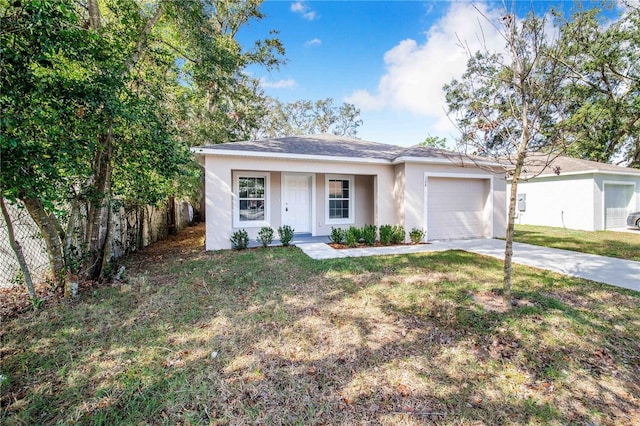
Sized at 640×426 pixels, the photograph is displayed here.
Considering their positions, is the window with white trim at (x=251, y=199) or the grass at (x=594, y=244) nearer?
the grass at (x=594, y=244)

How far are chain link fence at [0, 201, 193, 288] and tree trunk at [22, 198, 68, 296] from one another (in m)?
0.22

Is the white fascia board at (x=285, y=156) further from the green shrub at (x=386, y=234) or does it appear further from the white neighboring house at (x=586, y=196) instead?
the white neighboring house at (x=586, y=196)

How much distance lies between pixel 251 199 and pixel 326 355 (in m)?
7.49

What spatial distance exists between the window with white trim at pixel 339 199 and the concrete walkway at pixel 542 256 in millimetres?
2111

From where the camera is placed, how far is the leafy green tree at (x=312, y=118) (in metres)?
27.8

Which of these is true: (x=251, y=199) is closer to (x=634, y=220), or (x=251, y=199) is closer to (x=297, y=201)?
(x=297, y=201)

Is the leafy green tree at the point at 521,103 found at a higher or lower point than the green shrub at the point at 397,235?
higher

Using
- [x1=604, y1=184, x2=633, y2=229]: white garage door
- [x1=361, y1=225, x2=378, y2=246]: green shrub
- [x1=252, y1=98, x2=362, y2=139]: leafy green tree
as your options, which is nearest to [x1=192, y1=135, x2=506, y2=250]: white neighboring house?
[x1=361, y1=225, x2=378, y2=246]: green shrub

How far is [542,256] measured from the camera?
7246 mm

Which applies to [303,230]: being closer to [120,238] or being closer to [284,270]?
[284,270]

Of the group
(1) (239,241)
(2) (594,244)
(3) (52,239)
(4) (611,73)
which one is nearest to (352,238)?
(1) (239,241)

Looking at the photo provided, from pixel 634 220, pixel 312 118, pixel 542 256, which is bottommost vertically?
pixel 542 256

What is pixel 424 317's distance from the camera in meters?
3.76

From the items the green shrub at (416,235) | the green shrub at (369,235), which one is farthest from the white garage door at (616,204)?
the green shrub at (369,235)
